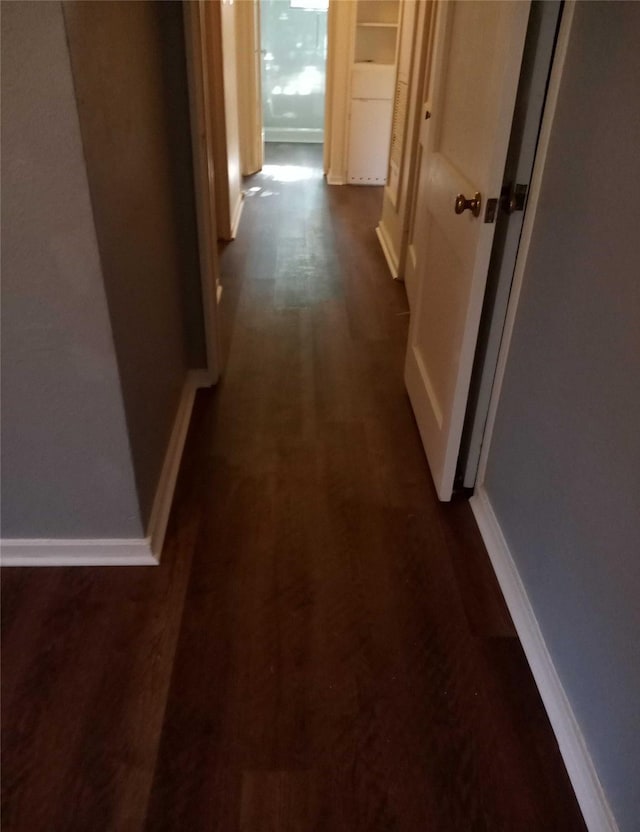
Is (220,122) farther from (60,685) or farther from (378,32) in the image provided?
(60,685)

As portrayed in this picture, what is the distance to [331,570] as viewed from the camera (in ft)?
5.95

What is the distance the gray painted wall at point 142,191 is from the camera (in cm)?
134

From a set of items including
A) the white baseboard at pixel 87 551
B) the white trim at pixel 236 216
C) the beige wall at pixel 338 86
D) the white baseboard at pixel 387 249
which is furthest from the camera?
the beige wall at pixel 338 86

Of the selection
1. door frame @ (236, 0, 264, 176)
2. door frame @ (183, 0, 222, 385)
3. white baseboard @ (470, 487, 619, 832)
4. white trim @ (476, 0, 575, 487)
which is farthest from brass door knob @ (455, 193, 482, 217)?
door frame @ (236, 0, 264, 176)

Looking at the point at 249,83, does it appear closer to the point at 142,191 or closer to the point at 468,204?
the point at 142,191

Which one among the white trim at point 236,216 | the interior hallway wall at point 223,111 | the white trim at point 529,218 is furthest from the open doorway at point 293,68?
the white trim at point 529,218

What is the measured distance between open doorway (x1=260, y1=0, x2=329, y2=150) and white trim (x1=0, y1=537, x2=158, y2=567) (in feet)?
21.2

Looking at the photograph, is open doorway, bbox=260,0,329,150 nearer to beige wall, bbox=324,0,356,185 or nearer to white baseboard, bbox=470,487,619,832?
beige wall, bbox=324,0,356,185

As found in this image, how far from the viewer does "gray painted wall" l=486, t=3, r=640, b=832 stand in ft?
3.76

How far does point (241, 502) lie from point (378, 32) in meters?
4.72

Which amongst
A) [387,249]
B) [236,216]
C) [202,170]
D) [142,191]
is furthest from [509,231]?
[236,216]

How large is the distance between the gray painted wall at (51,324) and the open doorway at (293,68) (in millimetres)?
6418

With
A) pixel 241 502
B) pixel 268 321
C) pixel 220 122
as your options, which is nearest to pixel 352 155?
pixel 220 122

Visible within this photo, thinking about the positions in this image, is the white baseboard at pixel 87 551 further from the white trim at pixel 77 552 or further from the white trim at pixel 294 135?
the white trim at pixel 294 135
